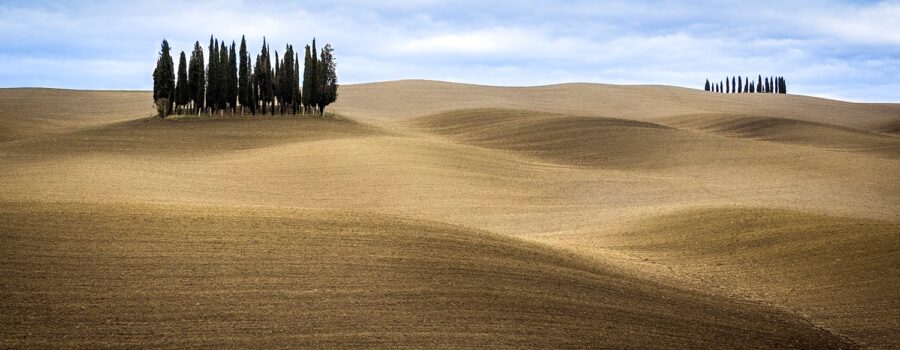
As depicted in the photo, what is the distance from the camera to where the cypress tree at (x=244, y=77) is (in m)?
54.5

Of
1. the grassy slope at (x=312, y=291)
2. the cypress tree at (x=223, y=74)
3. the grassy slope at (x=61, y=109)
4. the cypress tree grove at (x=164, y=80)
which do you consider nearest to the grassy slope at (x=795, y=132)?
the cypress tree at (x=223, y=74)

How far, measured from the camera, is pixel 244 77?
179 ft

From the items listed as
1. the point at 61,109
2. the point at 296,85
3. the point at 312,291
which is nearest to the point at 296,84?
the point at 296,85

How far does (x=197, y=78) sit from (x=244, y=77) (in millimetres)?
2873

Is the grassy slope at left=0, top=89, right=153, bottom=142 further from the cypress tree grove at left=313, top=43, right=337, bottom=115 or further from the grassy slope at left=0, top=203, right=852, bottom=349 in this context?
the grassy slope at left=0, top=203, right=852, bottom=349

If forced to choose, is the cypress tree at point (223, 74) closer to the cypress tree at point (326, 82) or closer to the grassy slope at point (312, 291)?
the cypress tree at point (326, 82)

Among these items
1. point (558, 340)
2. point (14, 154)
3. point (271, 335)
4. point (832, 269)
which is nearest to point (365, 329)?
point (271, 335)

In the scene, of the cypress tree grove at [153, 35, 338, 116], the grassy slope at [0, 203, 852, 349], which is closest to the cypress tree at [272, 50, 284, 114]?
the cypress tree grove at [153, 35, 338, 116]

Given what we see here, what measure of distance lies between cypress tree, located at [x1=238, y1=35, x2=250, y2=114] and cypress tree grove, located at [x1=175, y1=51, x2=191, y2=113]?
3.15 metres

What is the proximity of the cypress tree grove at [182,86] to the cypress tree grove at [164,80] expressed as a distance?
37cm

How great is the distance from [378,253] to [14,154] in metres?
28.2

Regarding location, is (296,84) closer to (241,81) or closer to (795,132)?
(241,81)

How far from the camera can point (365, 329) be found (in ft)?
40.5

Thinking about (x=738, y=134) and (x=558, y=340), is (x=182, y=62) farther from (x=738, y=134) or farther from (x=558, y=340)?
(x=558, y=340)
